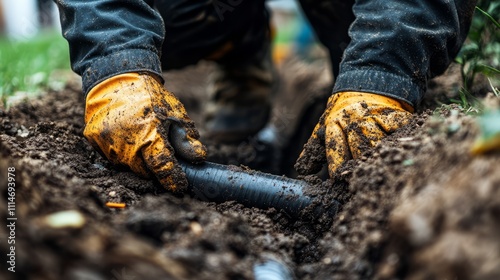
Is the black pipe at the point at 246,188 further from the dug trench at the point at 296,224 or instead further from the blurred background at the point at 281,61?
the blurred background at the point at 281,61

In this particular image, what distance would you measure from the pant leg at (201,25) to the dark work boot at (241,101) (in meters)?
0.44

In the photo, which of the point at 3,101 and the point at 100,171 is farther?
the point at 3,101

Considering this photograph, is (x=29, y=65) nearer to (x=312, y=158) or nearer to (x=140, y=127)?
(x=140, y=127)

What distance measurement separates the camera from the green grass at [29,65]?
8.24 ft

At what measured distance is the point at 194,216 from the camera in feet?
3.53

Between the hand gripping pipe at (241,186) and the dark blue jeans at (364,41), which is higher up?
the dark blue jeans at (364,41)

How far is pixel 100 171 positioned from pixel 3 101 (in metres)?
0.77

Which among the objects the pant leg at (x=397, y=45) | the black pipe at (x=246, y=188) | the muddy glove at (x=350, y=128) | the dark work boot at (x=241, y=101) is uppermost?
the pant leg at (x=397, y=45)

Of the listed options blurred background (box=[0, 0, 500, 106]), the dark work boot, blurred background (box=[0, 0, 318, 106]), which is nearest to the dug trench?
blurred background (box=[0, 0, 500, 106])

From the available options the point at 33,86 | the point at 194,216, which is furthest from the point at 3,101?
the point at 194,216

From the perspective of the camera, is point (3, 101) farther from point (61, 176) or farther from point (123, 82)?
point (61, 176)

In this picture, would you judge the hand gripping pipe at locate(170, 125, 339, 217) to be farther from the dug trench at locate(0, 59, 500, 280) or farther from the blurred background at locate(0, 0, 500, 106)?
the blurred background at locate(0, 0, 500, 106)

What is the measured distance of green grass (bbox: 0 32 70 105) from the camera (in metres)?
2.51

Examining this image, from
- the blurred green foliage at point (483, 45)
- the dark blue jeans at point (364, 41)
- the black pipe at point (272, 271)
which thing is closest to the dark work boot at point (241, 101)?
the blurred green foliage at point (483, 45)
